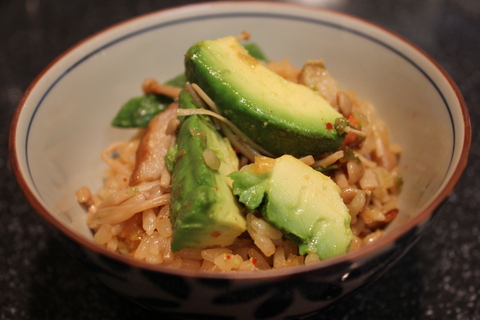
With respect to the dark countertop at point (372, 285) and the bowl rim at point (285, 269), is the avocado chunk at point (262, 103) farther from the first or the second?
the dark countertop at point (372, 285)

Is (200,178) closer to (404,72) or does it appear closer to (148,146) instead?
(148,146)

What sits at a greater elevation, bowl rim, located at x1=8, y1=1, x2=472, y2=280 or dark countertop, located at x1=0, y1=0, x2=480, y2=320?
bowl rim, located at x1=8, y1=1, x2=472, y2=280

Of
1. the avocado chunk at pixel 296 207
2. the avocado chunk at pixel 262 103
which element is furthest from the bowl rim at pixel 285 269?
the avocado chunk at pixel 262 103

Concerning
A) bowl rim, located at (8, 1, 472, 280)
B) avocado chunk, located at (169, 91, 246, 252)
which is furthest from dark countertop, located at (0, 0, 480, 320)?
avocado chunk, located at (169, 91, 246, 252)

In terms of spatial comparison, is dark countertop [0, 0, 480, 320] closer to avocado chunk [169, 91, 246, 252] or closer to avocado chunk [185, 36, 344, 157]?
avocado chunk [169, 91, 246, 252]

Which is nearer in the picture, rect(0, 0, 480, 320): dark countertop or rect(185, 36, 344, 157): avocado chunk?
rect(185, 36, 344, 157): avocado chunk

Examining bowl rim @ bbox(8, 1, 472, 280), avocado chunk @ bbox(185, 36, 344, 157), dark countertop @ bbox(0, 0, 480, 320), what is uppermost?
avocado chunk @ bbox(185, 36, 344, 157)

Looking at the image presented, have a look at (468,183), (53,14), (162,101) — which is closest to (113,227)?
(162,101)
